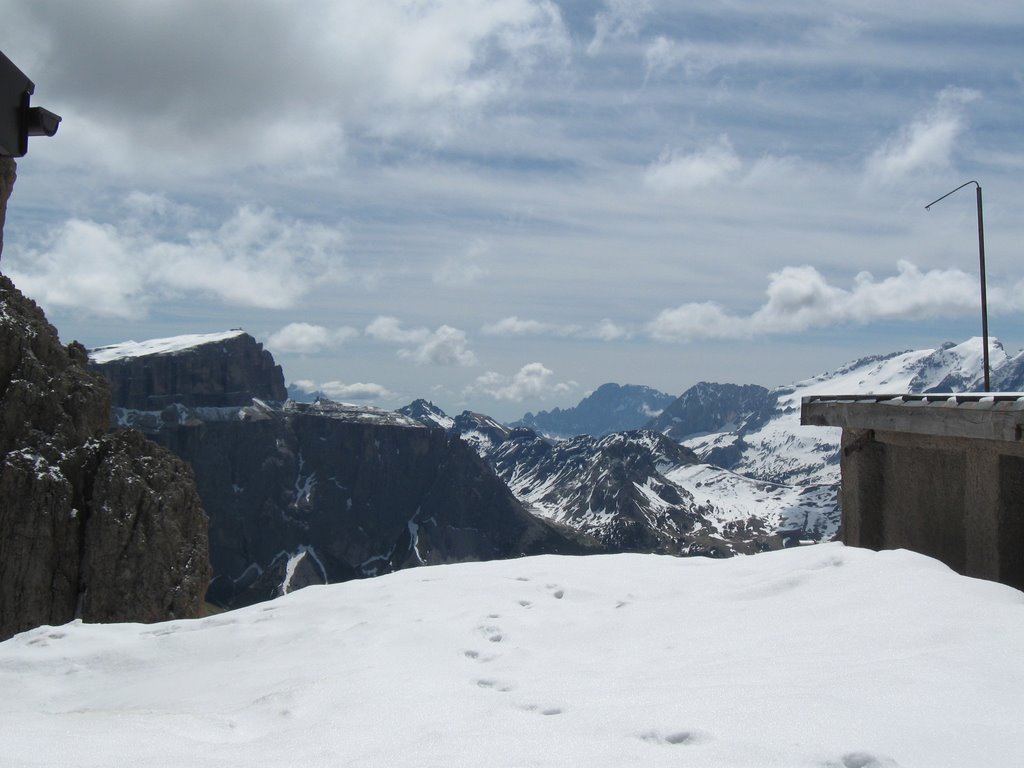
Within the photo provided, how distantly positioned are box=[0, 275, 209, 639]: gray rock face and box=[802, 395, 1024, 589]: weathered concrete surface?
46.2 meters

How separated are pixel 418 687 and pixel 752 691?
9.51 feet

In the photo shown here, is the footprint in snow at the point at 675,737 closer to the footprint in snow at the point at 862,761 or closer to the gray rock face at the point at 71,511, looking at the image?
the footprint in snow at the point at 862,761

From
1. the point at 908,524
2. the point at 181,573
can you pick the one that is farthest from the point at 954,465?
the point at 181,573

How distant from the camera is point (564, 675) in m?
7.76

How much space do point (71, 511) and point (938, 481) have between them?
54.4 metres

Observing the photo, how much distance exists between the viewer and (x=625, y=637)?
8.95m

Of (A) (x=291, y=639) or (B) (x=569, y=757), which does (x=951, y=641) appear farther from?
(A) (x=291, y=639)

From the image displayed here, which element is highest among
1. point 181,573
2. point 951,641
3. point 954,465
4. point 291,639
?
point 954,465

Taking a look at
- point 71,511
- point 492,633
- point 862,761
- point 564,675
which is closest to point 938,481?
point 492,633

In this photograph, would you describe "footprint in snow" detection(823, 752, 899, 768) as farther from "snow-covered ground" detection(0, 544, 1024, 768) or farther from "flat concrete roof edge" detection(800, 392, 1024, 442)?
"flat concrete roof edge" detection(800, 392, 1024, 442)

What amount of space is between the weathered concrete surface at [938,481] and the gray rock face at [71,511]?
4620 centimetres

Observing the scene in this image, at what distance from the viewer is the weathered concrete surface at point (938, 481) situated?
9711mm

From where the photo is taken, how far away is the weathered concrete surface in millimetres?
9711

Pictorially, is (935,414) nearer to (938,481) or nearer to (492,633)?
(938,481)
